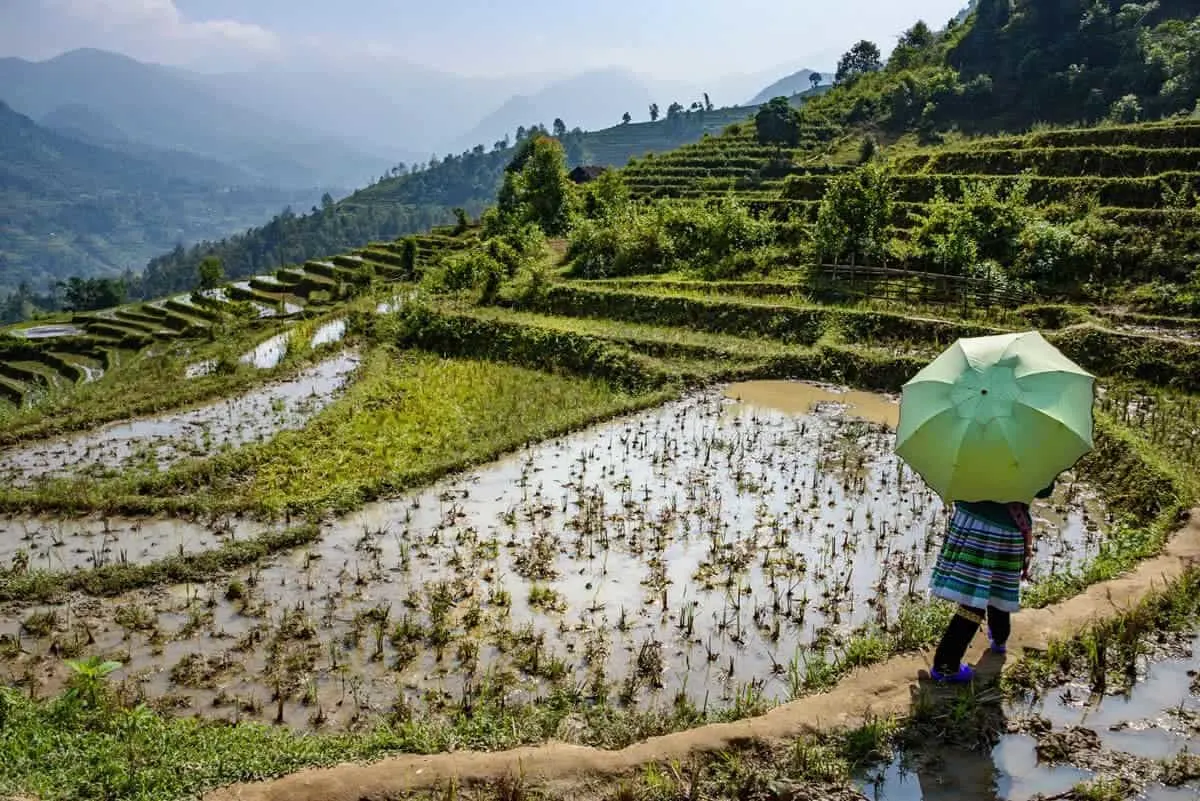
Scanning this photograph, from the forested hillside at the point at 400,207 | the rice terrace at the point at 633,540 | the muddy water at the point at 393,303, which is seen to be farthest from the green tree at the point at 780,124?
the forested hillside at the point at 400,207

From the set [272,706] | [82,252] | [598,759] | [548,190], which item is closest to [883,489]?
[598,759]

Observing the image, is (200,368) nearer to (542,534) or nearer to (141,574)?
(141,574)

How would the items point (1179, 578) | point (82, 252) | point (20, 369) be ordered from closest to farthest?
1. point (1179, 578)
2. point (20, 369)
3. point (82, 252)

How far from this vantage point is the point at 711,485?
421 inches

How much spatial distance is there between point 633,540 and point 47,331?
33.0 m

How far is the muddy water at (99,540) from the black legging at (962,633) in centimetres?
744

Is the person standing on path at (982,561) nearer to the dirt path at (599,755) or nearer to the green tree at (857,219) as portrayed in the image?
the dirt path at (599,755)

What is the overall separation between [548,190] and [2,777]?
35.5m

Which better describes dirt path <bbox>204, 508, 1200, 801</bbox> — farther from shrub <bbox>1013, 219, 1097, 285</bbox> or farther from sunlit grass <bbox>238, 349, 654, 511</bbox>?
shrub <bbox>1013, 219, 1097, 285</bbox>

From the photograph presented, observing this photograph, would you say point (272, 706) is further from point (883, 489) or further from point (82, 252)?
point (82, 252)

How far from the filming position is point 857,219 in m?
20.9

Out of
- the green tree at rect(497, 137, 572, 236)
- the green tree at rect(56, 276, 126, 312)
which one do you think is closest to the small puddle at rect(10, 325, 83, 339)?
the green tree at rect(497, 137, 572, 236)

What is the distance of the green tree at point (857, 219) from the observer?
68.3 feet

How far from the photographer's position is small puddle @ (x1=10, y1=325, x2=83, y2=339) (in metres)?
30.5
